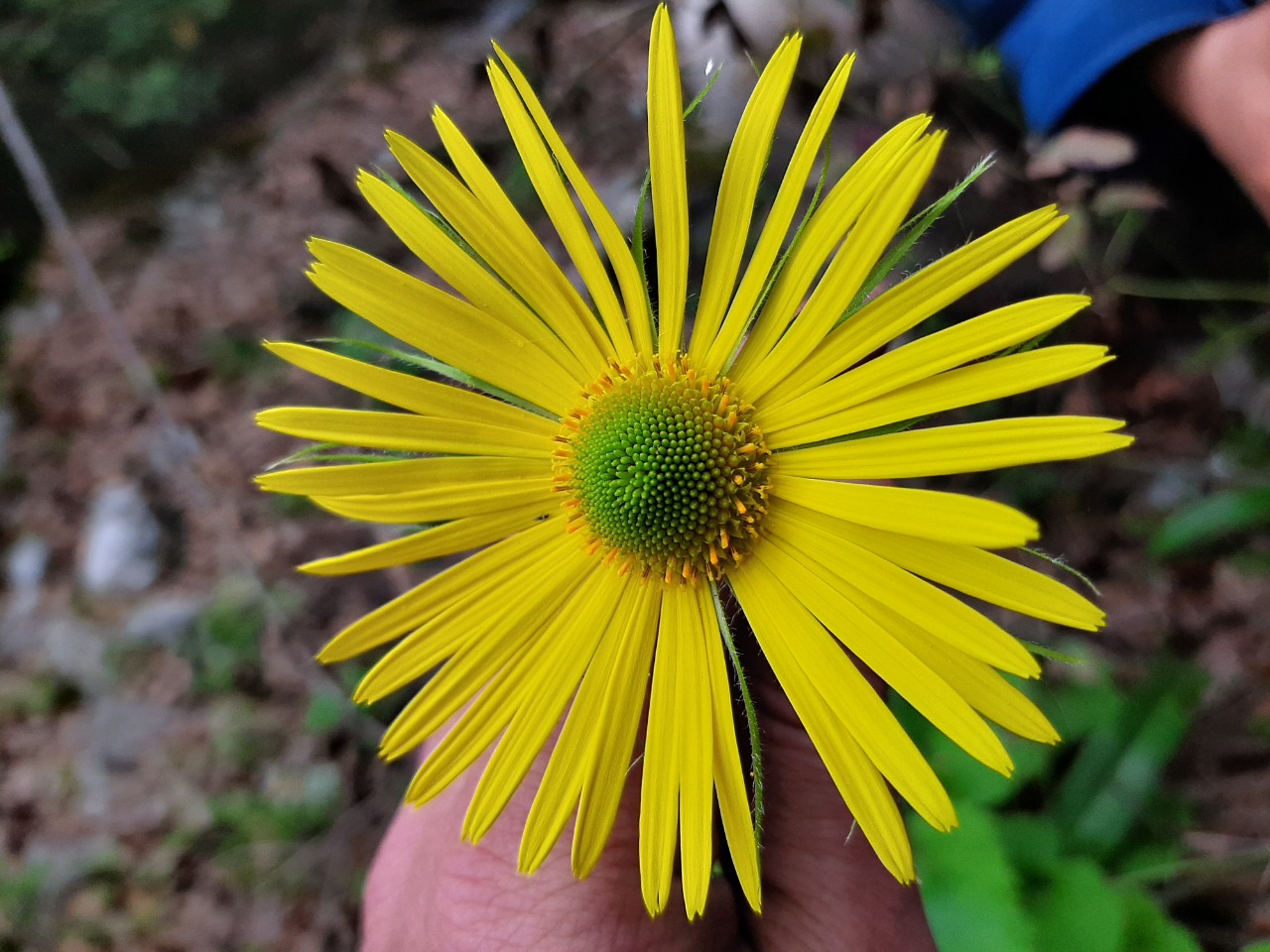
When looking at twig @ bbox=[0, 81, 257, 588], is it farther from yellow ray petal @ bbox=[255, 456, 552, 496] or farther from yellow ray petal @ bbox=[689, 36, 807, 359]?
yellow ray petal @ bbox=[689, 36, 807, 359]

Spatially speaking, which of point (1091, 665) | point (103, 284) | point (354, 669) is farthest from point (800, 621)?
point (103, 284)

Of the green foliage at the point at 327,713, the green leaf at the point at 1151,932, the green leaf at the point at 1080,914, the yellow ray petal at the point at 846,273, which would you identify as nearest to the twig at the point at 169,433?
the green foliage at the point at 327,713

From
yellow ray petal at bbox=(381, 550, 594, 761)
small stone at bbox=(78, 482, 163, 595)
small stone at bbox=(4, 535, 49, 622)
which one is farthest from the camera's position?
small stone at bbox=(4, 535, 49, 622)

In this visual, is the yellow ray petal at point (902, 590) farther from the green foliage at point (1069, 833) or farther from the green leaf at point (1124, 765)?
the green leaf at point (1124, 765)

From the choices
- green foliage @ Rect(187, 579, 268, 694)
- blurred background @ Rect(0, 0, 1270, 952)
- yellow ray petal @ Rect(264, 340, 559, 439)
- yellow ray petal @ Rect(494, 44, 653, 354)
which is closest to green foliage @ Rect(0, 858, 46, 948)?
blurred background @ Rect(0, 0, 1270, 952)

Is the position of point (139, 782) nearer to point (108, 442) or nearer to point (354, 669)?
point (354, 669)

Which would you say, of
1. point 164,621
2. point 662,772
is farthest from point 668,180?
point 164,621

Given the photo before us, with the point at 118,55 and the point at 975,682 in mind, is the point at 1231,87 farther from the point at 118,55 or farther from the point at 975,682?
the point at 118,55
